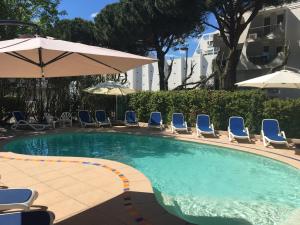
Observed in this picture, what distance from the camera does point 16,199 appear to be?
4.93 meters

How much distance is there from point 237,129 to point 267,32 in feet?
78.8

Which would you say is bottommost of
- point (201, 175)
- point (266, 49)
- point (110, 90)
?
point (201, 175)

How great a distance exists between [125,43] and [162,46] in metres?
3.42

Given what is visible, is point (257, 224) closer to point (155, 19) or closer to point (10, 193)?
point (10, 193)

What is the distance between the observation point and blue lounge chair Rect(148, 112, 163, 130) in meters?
17.9

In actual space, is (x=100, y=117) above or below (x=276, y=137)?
above

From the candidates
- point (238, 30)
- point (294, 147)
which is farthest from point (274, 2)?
point (294, 147)

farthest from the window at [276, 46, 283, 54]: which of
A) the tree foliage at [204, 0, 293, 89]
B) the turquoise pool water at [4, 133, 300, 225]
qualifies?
the turquoise pool water at [4, 133, 300, 225]

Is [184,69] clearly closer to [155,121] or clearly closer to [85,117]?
[85,117]

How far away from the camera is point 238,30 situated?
27.3m

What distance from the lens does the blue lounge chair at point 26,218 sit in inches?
145

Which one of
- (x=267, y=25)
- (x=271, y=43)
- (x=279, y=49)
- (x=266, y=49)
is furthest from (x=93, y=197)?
(x=267, y=25)

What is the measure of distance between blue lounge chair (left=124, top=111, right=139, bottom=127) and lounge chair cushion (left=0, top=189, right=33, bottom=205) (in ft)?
45.0

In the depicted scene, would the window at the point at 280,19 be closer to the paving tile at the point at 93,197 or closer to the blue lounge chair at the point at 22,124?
the blue lounge chair at the point at 22,124
